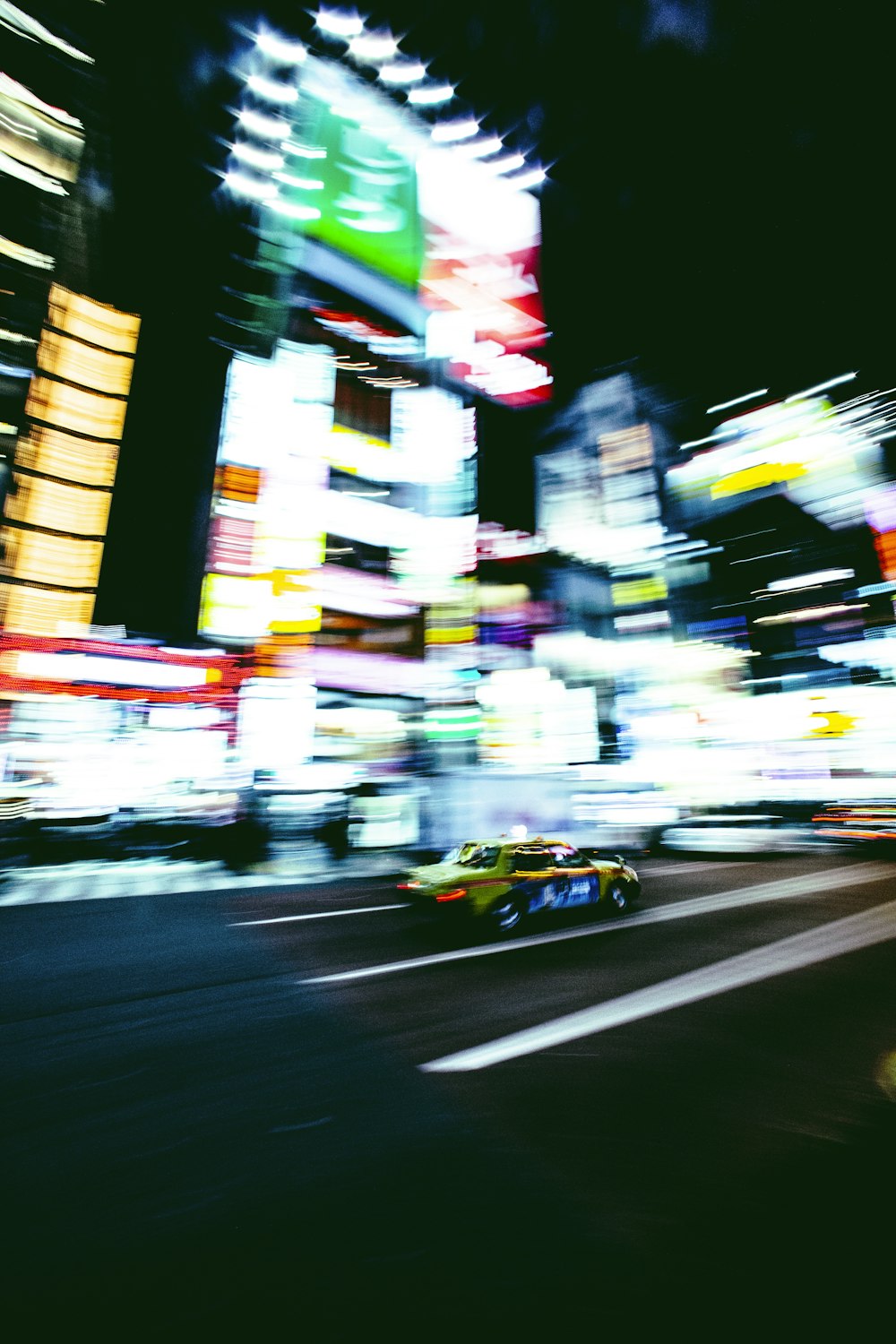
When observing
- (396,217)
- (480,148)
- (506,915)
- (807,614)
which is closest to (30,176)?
(396,217)

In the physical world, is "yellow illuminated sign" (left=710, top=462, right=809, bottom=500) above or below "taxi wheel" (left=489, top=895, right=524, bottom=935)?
above

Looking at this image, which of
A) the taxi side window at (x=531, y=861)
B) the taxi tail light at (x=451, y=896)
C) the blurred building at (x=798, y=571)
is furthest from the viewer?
the blurred building at (x=798, y=571)

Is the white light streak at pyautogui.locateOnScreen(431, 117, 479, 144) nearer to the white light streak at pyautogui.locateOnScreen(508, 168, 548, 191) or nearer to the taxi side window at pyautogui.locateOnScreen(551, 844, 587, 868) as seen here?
the white light streak at pyautogui.locateOnScreen(508, 168, 548, 191)

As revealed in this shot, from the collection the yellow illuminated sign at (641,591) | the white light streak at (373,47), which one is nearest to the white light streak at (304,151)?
the white light streak at (373,47)

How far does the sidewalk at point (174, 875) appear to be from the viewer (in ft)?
40.1

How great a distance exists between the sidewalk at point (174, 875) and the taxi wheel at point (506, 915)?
6.39m

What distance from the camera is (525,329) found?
28.0 metres

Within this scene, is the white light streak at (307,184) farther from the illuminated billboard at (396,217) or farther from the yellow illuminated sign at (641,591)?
the yellow illuminated sign at (641,591)

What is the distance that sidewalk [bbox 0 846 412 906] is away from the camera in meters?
12.2

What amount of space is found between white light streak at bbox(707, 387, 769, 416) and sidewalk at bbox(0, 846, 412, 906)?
3643cm

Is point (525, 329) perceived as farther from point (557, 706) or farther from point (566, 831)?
point (566, 831)

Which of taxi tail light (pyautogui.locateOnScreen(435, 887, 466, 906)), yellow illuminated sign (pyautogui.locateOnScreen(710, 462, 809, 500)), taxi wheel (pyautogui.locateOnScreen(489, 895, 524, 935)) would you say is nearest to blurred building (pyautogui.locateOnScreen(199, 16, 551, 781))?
taxi wheel (pyautogui.locateOnScreen(489, 895, 524, 935))

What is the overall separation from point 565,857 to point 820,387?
3834 centimetres

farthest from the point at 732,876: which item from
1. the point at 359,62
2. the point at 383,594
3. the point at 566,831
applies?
the point at 359,62
